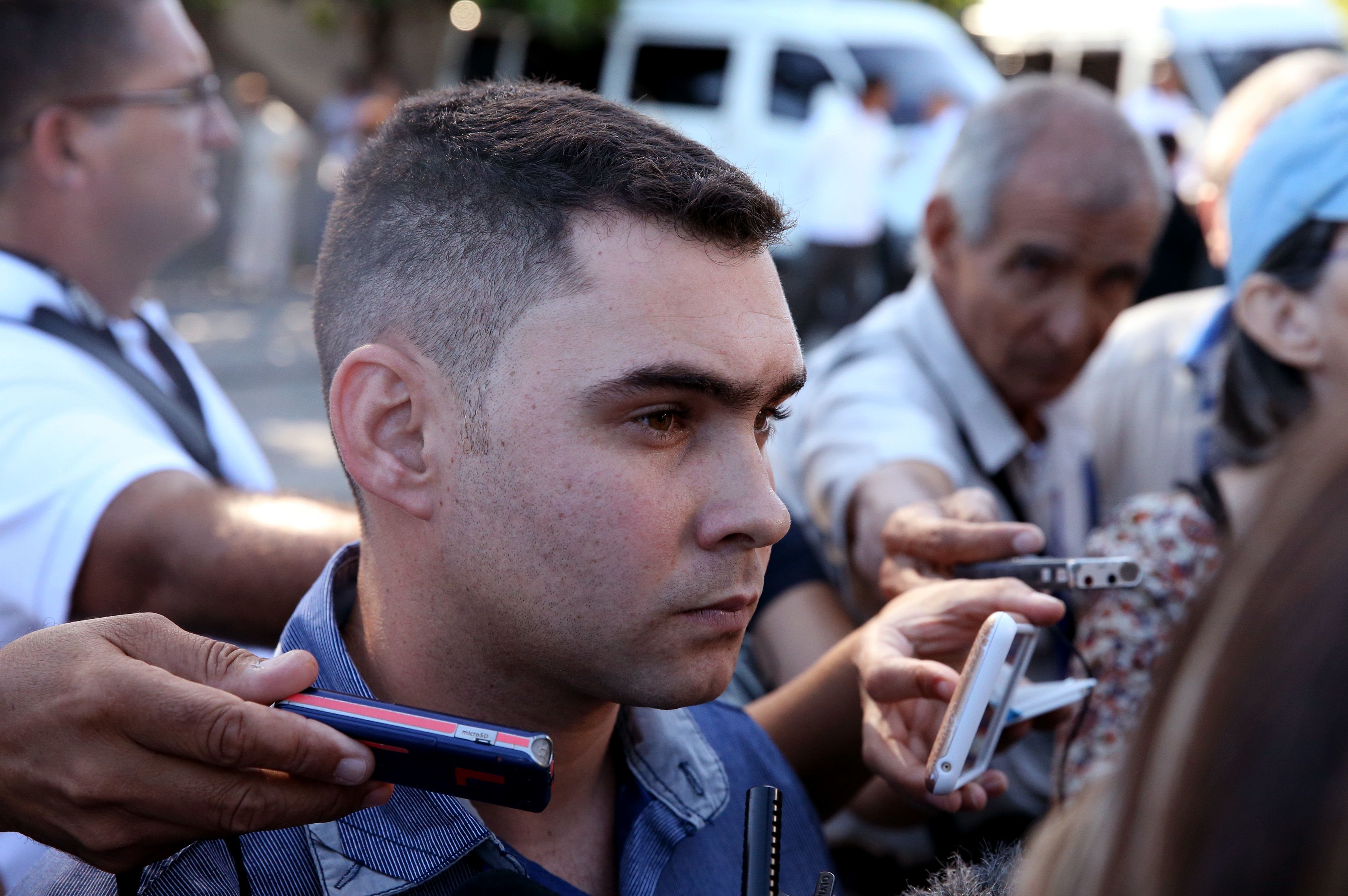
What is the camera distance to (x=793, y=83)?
483 inches

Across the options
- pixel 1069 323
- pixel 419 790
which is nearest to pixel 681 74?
pixel 1069 323

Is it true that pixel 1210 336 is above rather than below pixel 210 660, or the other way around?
below

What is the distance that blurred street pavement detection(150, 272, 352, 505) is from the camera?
26.8 ft

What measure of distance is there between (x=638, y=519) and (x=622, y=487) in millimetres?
45

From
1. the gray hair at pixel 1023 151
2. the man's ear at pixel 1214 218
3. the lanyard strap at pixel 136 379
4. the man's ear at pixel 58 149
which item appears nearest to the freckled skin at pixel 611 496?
the lanyard strap at pixel 136 379

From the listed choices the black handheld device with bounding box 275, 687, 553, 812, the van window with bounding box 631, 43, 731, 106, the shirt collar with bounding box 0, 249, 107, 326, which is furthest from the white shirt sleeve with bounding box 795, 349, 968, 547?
the van window with bounding box 631, 43, 731, 106

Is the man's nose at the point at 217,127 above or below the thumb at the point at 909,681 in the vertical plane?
above

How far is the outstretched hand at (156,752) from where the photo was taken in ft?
4.04

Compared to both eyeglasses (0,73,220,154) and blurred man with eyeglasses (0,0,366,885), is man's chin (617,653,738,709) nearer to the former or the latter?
blurred man with eyeglasses (0,0,366,885)

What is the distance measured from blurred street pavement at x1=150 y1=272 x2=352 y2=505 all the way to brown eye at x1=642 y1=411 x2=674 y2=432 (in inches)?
195

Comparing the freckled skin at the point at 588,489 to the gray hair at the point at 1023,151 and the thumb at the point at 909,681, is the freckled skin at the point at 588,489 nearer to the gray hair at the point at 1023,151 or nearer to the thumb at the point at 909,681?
the thumb at the point at 909,681

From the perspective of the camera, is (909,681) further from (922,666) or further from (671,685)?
(671,685)

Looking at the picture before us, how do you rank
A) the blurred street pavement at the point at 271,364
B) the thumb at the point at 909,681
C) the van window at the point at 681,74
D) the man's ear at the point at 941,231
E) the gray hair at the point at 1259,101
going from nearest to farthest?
the thumb at the point at 909,681 → the man's ear at the point at 941,231 → the gray hair at the point at 1259,101 → the blurred street pavement at the point at 271,364 → the van window at the point at 681,74

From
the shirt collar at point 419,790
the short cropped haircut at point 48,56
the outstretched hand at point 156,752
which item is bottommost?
the shirt collar at point 419,790
